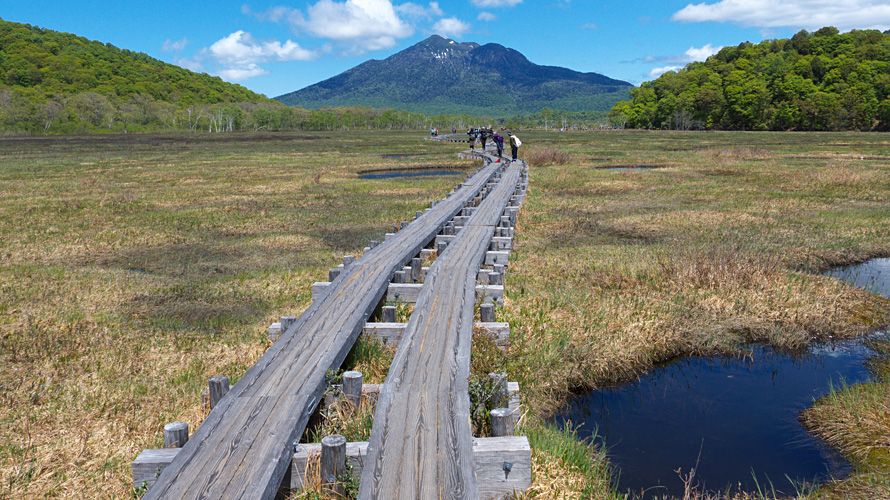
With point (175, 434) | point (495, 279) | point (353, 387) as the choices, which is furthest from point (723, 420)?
point (175, 434)

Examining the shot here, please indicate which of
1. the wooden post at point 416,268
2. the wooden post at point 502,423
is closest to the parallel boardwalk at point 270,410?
the wooden post at point 502,423

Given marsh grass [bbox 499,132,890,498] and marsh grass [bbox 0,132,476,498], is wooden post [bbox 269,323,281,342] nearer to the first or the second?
marsh grass [bbox 0,132,476,498]

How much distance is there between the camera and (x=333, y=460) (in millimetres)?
3352

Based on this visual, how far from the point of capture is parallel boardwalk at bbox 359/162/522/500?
10.3ft

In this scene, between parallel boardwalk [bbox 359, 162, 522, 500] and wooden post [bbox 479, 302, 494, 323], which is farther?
wooden post [bbox 479, 302, 494, 323]

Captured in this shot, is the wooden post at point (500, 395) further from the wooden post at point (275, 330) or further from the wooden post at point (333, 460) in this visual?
the wooden post at point (275, 330)

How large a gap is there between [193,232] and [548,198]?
10.5 meters

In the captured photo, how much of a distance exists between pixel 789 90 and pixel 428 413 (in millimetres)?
123949

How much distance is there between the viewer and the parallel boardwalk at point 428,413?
3148 millimetres

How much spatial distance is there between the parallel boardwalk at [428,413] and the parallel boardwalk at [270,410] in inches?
5.8

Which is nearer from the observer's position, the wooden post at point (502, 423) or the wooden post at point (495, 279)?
the wooden post at point (502, 423)

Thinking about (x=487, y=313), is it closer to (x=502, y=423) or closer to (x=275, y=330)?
(x=275, y=330)

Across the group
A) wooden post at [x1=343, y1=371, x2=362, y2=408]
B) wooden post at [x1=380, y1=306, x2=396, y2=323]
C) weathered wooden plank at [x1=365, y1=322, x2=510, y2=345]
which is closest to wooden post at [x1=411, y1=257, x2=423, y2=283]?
wooden post at [x1=380, y1=306, x2=396, y2=323]

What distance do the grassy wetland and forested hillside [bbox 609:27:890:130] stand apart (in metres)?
94.5
